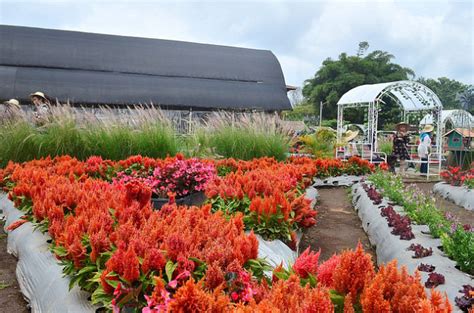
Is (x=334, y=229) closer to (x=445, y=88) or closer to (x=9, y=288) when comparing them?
(x=9, y=288)

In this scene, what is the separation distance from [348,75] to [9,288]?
101 ft

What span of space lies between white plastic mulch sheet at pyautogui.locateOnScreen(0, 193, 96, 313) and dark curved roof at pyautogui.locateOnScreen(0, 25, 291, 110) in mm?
11909

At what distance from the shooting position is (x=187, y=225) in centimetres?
242

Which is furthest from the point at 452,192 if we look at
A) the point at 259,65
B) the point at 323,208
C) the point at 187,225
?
the point at 259,65

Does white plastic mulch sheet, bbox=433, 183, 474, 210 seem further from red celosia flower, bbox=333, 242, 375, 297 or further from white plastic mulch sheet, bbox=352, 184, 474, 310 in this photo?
red celosia flower, bbox=333, 242, 375, 297

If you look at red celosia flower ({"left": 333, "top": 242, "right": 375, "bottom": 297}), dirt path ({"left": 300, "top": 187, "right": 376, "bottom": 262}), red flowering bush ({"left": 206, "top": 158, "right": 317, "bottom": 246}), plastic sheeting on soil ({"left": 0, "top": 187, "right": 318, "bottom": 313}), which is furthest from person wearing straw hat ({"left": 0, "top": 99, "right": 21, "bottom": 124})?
red celosia flower ({"left": 333, "top": 242, "right": 375, "bottom": 297})

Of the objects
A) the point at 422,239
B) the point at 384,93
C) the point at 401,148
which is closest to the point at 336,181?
the point at 422,239

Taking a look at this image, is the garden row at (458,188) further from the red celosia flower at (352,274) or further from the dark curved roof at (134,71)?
the dark curved roof at (134,71)

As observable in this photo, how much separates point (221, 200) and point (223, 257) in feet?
6.34

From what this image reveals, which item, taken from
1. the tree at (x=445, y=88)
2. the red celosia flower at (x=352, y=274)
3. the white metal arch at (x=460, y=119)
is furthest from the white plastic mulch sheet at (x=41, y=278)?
the tree at (x=445, y=88)

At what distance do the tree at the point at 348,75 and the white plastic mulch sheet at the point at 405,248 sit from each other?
25.9 meters

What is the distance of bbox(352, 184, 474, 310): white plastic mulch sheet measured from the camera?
271 cm

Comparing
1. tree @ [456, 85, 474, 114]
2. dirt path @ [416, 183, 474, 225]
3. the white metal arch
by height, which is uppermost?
tree @ [456, 85, 474, 114]

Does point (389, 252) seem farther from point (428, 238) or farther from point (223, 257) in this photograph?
point (223, 257)
